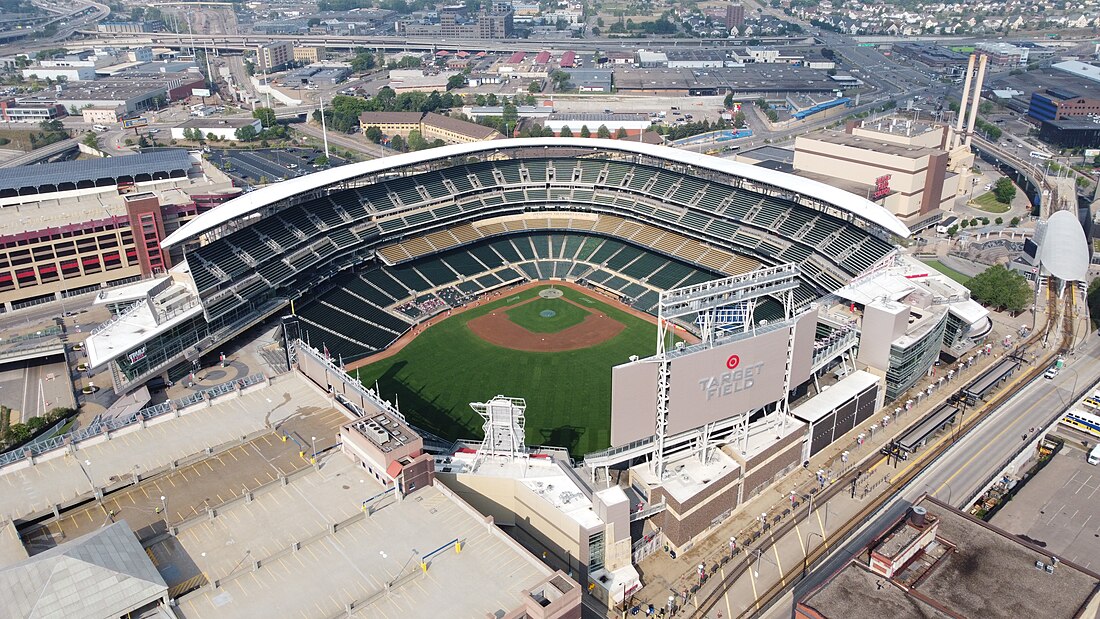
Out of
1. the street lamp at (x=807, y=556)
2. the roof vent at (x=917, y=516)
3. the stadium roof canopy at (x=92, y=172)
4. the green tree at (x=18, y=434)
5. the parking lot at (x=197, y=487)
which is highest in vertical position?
the stadium roof canopy at (x=92, y=172)

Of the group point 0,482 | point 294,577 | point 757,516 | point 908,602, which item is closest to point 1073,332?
point 757,516

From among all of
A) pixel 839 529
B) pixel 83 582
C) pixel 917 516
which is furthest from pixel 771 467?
pixel 83 582

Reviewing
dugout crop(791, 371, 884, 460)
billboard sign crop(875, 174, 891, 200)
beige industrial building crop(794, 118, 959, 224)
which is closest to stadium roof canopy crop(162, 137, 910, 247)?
dugout crop(791, 371, 884, 460)

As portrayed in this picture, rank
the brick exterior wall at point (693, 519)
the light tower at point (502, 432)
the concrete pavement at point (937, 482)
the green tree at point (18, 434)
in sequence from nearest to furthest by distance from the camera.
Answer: the concrete pavement at point (937, 482) → the light tower at point (502, 432) → the brick exterior wall at point (693, 519) → the green tree at point (18, 434)

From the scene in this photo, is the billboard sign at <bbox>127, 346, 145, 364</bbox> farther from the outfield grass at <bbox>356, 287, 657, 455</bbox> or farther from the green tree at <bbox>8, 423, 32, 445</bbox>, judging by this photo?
the outfield grass at <bbox>356, 287, 657, 455</bbox>

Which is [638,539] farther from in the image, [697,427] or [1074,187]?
[1074,187]

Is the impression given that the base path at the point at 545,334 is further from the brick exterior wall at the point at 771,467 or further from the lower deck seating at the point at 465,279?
the brick exterior wall at the point at 771,467

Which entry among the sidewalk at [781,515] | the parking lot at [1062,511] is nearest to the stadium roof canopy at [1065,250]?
the sidewalk at [781,515]
